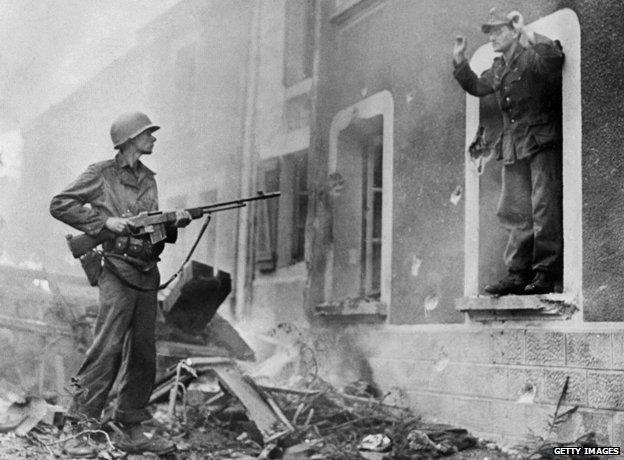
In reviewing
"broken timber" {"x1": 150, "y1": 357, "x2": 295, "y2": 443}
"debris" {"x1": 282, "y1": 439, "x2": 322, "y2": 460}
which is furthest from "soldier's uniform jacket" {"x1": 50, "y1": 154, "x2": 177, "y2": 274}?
"debris" {"x1": 282, "y1": 439, "x2": 322, "y2": 460}

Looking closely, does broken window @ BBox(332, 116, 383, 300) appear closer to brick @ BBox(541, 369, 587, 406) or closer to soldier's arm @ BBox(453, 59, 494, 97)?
soldier's arm @ BBox(453, 59, 494, 97)

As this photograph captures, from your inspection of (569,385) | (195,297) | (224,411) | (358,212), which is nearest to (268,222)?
(358,212)

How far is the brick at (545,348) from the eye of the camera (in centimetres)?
551

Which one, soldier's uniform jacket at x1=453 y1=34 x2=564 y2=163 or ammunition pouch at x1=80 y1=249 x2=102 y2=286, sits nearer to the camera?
ammunition pouch at x1=80 y1=249 x2=102 y2=286

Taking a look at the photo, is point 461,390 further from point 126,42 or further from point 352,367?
point 126,42

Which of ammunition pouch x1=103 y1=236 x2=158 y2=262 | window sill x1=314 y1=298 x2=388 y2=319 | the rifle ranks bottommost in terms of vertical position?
window sill x1=314 y1=298 x2=388 y2=319

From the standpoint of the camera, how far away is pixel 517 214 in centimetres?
615

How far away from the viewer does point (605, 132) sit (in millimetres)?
5379

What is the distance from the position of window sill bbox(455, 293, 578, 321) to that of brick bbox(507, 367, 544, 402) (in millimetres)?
415

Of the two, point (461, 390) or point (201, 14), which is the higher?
point (201, 14)

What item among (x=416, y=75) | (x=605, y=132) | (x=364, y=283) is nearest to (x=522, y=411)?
(x=605, y=132)

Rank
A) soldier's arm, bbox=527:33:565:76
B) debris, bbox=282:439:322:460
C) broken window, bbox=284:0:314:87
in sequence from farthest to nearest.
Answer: broken window, bbox=284:0:314:87, soldier's arm, bbox=527:33:565:76, debris, bbox=282:439:322:460

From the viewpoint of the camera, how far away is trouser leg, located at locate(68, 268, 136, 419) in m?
5.42

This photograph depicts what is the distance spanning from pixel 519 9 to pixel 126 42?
12939 millimetres
